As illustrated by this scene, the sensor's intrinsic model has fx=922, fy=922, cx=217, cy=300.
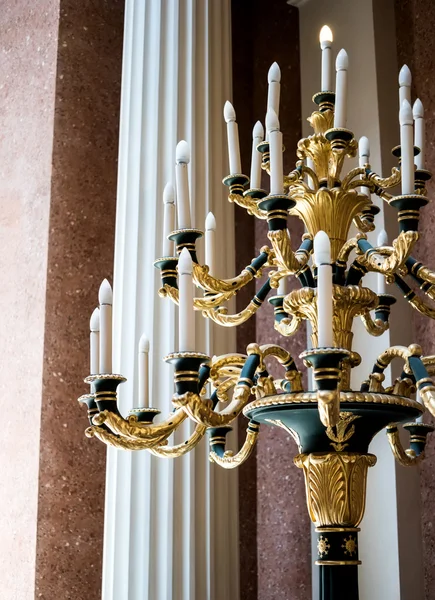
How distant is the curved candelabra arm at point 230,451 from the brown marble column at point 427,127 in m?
1.36

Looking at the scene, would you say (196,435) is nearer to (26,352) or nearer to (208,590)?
(208,590)

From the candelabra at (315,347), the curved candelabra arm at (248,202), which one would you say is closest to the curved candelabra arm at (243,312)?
the candelabra at (315,347)

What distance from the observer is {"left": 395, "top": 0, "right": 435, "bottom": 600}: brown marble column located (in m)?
3.21

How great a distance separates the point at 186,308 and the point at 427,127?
2170 mm

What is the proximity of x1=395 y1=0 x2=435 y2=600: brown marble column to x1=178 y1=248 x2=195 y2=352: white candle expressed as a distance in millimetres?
1833

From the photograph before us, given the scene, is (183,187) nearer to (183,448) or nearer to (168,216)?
(168,216)

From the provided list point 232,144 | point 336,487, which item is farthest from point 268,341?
point 336,487

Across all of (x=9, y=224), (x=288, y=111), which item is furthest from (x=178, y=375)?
(x=288, y=111)

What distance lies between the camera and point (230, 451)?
6.64ft

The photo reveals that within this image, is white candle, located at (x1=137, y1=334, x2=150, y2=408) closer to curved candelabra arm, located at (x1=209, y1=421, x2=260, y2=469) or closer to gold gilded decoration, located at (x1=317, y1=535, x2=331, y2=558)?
curved candelabra arm, located at (x1=209, y1=421, x2=260, y2=469)

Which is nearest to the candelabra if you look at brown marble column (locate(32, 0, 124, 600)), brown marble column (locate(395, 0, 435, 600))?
brown marble column (locate(395, 0, 435, 600))

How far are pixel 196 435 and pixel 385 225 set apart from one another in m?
1.66

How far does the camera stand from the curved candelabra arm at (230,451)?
1.91 meters

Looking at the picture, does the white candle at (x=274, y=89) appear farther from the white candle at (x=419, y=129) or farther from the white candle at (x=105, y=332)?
the white candle at (x=105, y=332)
